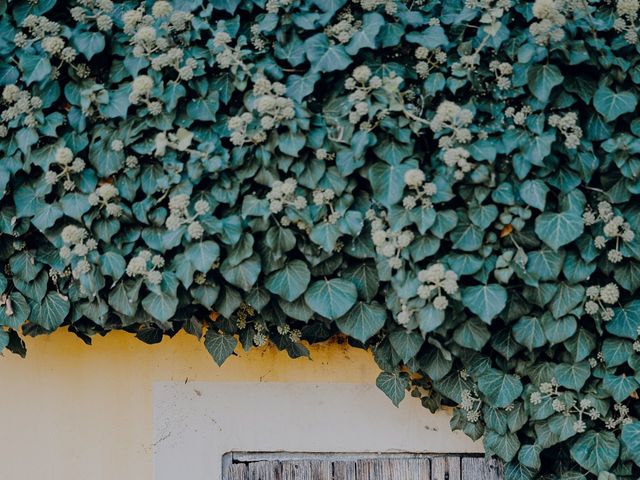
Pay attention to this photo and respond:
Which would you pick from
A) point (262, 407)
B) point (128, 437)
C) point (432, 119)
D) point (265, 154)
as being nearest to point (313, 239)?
point (265, 154)

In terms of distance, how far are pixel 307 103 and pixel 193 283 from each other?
727 millimetres

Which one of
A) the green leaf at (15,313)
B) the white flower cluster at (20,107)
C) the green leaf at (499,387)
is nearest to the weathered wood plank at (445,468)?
the green leaf at (499,387)

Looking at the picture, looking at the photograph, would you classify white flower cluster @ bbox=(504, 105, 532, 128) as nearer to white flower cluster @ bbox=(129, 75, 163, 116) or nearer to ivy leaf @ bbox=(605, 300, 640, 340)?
ivy leaf @ bbox=(605, 300, 640, 340)

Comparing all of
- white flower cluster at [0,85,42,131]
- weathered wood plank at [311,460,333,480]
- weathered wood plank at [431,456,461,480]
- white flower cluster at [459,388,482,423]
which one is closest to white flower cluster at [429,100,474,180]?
white flower cluster at [459,388,482,423]

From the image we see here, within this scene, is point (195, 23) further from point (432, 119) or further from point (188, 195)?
point (432, 119)

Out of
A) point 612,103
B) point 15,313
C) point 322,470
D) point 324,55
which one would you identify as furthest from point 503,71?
point 15,313

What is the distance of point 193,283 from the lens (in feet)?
10.2

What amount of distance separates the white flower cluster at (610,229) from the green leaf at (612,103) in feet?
0.98

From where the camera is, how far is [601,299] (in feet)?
10.1

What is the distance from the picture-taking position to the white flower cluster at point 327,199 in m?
3.04

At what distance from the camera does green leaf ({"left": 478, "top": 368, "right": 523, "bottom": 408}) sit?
126 inches

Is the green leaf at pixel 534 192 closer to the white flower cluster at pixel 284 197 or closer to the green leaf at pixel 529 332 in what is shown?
the green leaf at pixel 529 332

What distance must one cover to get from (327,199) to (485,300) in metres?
0.62

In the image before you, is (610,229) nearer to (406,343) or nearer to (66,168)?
(406,343)
